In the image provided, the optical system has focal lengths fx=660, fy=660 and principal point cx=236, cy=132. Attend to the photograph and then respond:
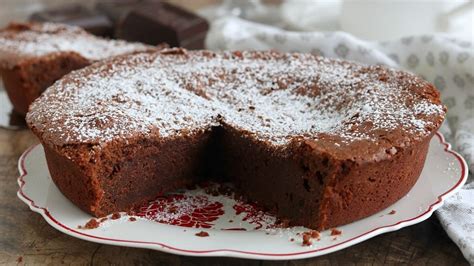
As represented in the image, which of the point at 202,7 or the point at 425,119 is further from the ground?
the point at 425,119

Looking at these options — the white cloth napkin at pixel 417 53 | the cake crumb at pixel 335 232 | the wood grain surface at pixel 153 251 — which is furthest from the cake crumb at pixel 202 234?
the white cloth napkin at pixel 417 53

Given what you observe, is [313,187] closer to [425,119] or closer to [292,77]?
[425,119]

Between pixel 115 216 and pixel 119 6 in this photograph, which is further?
pixel 119 6

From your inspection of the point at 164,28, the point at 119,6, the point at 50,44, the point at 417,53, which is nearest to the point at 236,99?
the point at 417,53

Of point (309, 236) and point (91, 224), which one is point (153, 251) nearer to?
point (91, 224)

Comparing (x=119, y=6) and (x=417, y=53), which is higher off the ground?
(x=417, y=53)

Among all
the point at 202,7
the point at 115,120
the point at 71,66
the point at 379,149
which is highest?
the point at 379,149

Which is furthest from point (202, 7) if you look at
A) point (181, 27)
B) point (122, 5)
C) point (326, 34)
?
point (326, 34)

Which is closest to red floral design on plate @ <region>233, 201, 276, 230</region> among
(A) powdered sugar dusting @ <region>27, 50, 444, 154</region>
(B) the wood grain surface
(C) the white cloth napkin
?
(B) the wood grain surface
